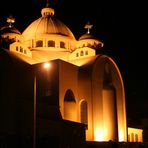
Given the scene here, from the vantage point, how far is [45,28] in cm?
4584

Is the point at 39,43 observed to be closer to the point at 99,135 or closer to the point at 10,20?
the point at 10,20

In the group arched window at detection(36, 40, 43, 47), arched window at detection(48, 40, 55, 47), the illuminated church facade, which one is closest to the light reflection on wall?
the illuminated church facade

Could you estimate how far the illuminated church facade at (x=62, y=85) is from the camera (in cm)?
3372

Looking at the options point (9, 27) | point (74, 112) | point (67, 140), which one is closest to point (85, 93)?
point (74, 112)

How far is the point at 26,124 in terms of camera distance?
1277 inches

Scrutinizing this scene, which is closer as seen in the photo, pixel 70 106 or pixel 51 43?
pixel 70 106

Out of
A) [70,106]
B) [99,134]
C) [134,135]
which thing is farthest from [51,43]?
[134,135]

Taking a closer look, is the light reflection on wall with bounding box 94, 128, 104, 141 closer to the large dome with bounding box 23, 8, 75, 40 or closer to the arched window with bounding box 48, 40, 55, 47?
the arched window with bounding box 48, 40, 55, 47

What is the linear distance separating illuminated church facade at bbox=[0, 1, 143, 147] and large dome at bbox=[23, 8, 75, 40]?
0.14m

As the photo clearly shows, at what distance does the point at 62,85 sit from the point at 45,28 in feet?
41.1

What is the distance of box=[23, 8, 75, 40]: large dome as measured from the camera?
45594mm

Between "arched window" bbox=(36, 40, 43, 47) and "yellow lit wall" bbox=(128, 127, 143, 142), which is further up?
"arched window" bbox=(36, 40, 43, 47)

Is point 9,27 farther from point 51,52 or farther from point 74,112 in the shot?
point 74,112

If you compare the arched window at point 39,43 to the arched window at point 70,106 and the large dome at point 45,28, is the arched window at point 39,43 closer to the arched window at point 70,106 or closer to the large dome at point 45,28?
the large dome at point 45,28
